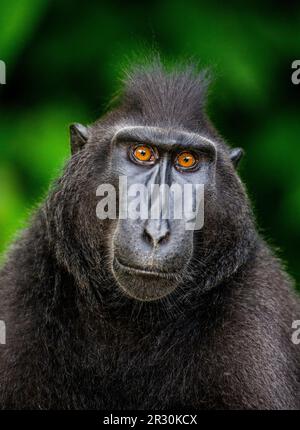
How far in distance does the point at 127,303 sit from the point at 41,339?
0.71m

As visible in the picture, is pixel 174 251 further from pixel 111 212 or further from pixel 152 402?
pixel 152 402

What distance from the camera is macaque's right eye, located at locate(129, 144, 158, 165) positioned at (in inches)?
271

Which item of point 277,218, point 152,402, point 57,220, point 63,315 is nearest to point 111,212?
point 57,220

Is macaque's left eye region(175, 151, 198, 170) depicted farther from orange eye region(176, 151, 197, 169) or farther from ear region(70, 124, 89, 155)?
ear region(70, 124, 89, 155)

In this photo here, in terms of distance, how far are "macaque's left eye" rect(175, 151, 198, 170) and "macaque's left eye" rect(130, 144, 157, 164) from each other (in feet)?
0.60

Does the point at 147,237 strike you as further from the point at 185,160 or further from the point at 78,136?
the point at 78,136

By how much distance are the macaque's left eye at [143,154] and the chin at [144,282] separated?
2.56 feet

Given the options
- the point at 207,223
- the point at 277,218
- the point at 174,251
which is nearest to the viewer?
the point at 174,251

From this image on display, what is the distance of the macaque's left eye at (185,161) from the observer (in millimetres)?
6953

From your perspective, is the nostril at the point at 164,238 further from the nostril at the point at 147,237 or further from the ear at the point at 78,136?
the ear at the point at 78,136

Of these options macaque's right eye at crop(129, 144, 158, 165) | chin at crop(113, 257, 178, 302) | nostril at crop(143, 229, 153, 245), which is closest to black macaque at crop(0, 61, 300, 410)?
macaque's right eye at crop(129, 144, 158, 165)

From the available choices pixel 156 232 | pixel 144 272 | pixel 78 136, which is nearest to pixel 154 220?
pixel 156 232
